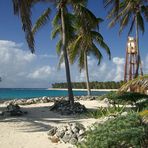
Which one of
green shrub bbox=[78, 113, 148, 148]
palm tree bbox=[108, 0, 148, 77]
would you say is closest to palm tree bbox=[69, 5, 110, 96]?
palm tree bbox=[108, 0, 148, 77]

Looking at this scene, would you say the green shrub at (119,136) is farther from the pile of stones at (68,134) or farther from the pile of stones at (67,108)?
the pile of stones at (67,108)

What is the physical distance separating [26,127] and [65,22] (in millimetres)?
9934

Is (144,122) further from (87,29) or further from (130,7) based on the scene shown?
(130,7)

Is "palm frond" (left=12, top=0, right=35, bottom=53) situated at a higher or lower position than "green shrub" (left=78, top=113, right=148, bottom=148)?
higher

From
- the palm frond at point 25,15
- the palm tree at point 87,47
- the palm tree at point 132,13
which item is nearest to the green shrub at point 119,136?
the palm frond at point 25,15

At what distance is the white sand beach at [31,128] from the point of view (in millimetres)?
10320

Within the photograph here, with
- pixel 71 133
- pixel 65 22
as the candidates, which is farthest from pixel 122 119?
pixel 65 22

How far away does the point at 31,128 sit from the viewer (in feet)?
41.0

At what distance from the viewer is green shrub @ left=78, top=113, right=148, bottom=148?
25.6 ft

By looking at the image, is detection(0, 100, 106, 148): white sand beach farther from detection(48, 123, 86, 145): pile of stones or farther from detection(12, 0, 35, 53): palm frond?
detection(12, 0, 35, 53): palm frond

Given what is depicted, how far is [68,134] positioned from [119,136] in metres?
3.18

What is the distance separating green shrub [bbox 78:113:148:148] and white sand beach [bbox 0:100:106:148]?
2134mm

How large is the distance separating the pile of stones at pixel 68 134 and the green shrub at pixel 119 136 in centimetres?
203

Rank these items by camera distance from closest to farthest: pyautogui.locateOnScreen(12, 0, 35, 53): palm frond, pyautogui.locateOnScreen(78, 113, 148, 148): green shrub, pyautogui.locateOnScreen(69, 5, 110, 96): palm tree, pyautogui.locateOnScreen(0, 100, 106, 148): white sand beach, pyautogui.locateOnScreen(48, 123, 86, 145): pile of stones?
pyautogui.locateOnScreen(78, 113, 148, 148): green shrub < pyautogui.locateOnScreen(0, 100, 106, 148): white sand beach < pyautogui.locateOnScreen(48, 123, 86, 145): pile of stones < pyautogui.locateOnScreen(12, 0, 35, 53): palm frond < pyautogui.locateOnScreen(69, 5, 110, 96): palm tree
